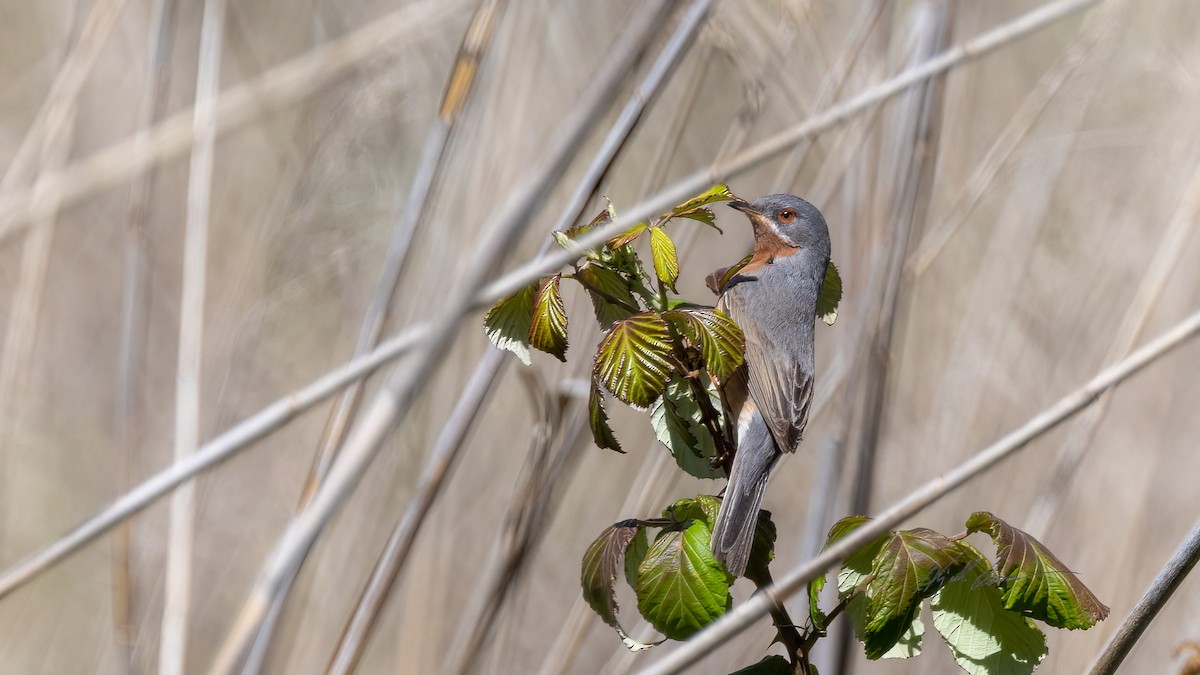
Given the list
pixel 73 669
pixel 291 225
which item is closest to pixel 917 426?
pixel 291 225

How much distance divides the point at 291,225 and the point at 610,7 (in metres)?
1.30

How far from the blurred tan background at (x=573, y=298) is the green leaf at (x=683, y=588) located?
2.80 ft

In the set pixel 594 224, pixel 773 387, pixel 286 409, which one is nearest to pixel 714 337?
pixel 594 224

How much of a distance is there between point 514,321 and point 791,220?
39.8 inches

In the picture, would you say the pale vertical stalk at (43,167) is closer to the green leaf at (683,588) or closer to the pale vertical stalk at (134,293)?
the pale vertical stalk at (134,293)

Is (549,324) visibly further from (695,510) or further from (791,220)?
(791,220)

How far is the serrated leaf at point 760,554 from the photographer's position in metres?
1.26

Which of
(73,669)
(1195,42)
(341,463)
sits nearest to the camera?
(341,463)

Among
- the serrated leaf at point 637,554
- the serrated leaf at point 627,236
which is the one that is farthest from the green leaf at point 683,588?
the serrated leaf at point 627,236

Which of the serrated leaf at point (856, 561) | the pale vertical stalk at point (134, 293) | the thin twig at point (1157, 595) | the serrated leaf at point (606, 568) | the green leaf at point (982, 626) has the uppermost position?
the pale vertical stalk at point (134, 293)

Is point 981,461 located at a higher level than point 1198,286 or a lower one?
lower

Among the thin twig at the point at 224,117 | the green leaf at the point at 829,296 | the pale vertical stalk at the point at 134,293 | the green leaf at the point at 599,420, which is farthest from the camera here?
the thin twig at the point at 224,117

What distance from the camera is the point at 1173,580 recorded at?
3.77 feet

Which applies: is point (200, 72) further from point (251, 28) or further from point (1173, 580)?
point (1173, 580)
